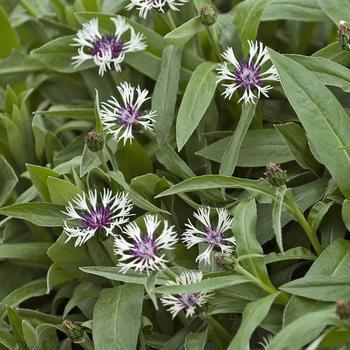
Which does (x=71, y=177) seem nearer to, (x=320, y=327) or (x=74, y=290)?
(x=74, y=290)

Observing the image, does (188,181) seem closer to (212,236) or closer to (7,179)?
(212,236)

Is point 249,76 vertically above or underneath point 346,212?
above

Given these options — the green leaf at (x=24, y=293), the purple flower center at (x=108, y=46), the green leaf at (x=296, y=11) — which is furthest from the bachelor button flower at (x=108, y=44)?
the green leaf at (x=24, y=293)

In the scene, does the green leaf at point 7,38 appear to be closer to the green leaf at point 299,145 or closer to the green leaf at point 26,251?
the green leaf at point 26,251

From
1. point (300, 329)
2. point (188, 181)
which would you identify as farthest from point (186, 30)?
point (300, 329)

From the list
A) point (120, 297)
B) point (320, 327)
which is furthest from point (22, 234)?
point (320, 327)

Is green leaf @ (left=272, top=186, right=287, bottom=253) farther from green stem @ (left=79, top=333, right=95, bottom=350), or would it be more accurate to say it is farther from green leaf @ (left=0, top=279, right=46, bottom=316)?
green leaf @ (left=0, top=279, right=46, bottom=316)

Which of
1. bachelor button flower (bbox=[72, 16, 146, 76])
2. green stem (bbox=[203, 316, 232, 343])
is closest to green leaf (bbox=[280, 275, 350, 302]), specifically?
green stem (bbox=[203, 316, 232, 343])
